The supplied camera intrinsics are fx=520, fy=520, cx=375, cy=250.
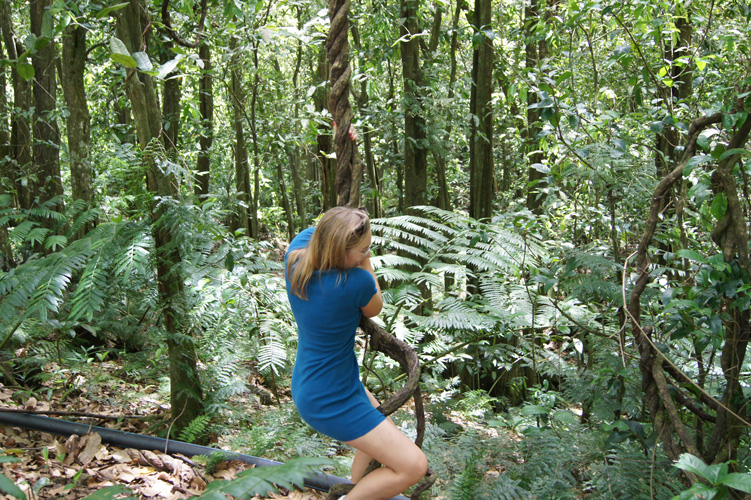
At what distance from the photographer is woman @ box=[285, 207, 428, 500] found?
196 cm

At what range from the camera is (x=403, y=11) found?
604 cm

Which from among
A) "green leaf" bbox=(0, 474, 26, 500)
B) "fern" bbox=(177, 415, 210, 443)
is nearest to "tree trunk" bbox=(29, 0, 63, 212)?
"fern" bbox=(177, 415, 210, 443)

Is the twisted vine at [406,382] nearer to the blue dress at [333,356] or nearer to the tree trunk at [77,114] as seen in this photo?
the blue dress at [333,356]

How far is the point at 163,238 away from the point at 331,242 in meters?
1.27

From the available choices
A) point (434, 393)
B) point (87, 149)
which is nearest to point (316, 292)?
point (434, 393)

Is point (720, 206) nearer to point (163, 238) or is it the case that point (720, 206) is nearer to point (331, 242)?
point (331, 242)

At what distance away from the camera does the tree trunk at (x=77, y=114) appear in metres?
4.49

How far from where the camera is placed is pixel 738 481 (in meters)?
1.44

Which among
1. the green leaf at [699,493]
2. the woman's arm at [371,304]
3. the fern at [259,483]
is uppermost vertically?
the woman's arm at [371,304]

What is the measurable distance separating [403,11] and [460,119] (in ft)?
4.68

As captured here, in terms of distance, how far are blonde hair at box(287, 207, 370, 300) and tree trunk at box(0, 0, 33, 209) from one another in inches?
221

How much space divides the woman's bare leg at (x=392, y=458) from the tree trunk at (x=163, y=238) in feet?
4.37

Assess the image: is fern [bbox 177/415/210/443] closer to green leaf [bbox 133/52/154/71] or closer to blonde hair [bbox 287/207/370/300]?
blonde hair [bbox 287/207/370/300]

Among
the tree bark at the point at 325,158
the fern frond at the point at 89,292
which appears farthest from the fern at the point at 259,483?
the tree bark at the point at 325,158
